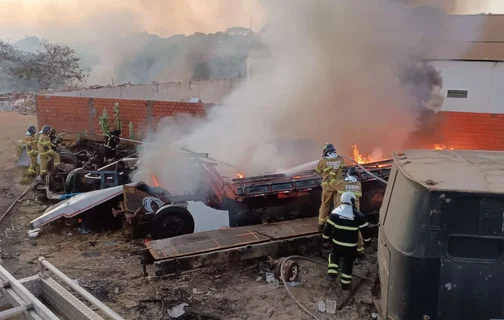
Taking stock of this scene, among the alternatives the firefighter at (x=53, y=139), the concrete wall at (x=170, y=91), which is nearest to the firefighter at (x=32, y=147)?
the firefighter at (x=53, y=139)

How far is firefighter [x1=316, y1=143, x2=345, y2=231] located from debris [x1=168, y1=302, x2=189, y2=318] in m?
2.48

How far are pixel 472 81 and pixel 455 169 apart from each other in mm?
10043

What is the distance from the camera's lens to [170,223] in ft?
21.9

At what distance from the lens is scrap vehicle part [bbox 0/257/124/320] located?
105 inches

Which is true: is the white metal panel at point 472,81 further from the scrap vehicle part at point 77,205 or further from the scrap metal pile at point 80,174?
the scrap vehicle part at point 77,205

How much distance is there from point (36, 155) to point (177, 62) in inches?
1138

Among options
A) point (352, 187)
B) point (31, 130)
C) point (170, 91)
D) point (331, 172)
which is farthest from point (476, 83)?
point (31, 130)

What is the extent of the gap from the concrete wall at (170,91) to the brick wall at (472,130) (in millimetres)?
8434

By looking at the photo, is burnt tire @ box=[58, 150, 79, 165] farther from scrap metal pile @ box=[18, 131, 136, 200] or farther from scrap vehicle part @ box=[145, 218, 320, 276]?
scrap vehicle part @ box=[145, 218, 320, 276]

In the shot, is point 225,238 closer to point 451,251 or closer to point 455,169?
point 455,169

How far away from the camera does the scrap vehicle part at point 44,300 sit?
2658mm

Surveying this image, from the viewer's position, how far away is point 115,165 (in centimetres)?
862

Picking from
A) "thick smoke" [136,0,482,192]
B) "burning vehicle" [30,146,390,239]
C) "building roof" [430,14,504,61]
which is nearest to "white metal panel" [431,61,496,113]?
"building roof" [430,14,504,61]

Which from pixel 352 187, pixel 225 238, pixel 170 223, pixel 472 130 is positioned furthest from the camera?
pixel 472 130
